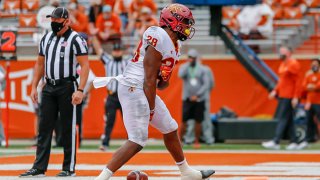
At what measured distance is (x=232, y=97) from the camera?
21953mm

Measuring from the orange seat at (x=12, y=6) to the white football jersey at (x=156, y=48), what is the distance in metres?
15.8

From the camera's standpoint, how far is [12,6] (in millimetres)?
24891

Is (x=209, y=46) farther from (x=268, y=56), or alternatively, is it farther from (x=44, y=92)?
(x=44, y=92)

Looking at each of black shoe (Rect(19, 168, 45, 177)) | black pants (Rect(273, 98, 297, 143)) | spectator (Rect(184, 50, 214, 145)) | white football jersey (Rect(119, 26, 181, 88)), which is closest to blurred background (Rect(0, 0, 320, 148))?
spectator (Rect(184, 50, 214, 145))

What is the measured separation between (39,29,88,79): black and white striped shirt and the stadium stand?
37.6ft

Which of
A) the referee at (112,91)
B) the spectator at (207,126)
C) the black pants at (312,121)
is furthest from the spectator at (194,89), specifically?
the black pants at (312,121)

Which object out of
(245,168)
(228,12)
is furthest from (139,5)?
(245,168)

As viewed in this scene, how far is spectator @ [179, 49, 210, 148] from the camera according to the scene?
63.9ft

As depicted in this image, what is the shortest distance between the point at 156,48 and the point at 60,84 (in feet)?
7.87

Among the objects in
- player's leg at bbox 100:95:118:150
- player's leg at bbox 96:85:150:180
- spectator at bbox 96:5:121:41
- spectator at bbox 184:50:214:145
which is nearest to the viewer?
player's leg at bbox 96:85:150:180

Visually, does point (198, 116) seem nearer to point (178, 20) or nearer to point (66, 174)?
point (66, 174)

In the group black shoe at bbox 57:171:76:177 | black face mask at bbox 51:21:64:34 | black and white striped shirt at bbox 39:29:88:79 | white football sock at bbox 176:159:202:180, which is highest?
black face mask at bbox 51:21:64:34

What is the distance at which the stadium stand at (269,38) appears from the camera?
23141 mm

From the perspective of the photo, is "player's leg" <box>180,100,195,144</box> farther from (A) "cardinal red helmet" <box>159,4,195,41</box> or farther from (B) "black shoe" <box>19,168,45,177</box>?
(A) "cardinal red helmet" <box>159,4,195,41</box>
